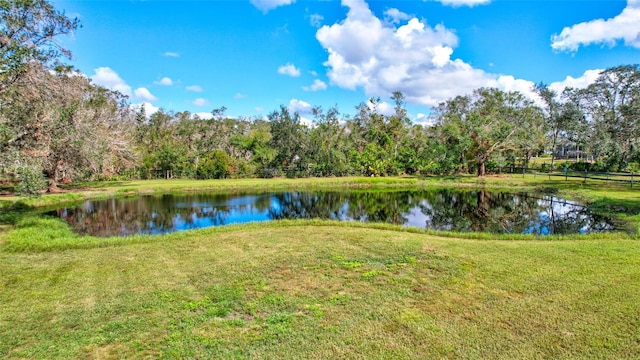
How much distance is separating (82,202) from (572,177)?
150 feet

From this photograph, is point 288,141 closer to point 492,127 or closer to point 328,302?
point 492,127

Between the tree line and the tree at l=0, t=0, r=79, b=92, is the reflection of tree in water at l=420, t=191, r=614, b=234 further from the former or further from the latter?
the tree at l=0, t=0, r=79, b=92

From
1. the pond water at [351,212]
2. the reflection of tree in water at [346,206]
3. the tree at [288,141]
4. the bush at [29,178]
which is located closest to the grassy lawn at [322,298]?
the bush at [29,178]

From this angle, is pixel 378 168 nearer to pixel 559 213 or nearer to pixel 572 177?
pixel 572 177

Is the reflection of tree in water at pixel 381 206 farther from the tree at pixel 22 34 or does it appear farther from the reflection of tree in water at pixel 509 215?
the tree at pixel 22 34

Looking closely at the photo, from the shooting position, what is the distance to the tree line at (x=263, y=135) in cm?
1295

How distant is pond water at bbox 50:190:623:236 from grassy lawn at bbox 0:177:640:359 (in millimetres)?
5074

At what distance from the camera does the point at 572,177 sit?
36906mm

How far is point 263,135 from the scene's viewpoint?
160ft

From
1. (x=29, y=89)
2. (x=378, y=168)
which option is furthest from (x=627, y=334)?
(x=378, y=168)

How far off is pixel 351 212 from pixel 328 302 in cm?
1473

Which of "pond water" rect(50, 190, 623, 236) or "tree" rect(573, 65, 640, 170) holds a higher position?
"tree" rect(573, 65, 640, 170)

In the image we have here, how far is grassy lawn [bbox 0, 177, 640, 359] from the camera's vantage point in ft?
16.6

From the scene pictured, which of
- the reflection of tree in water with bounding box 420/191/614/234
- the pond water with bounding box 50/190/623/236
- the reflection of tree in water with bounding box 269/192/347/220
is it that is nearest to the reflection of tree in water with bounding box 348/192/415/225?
the pond water with bounding box 50/190/623/236
